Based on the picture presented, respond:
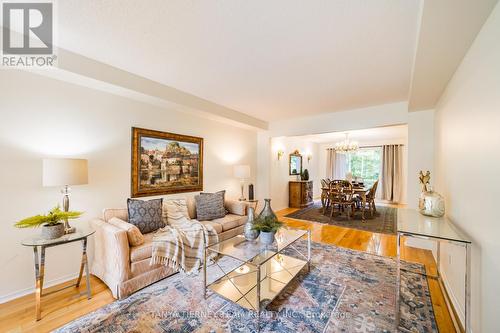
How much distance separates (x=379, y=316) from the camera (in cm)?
172

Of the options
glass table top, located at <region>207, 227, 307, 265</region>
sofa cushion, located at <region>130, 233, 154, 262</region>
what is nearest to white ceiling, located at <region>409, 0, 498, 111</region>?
glass table top, located at <region>207, 227, 307, 265</region>

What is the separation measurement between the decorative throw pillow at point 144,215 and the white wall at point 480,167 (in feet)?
9.97

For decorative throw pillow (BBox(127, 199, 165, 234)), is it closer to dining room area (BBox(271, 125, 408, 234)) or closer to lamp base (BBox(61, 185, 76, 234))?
lamp base (BBox(61, 185, 76, 234))

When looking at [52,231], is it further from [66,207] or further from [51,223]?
[66,207]

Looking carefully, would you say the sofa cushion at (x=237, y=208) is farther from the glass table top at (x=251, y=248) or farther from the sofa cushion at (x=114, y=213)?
the sofa cushion at (x=114, y=213)

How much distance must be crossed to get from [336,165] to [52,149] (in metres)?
8.35

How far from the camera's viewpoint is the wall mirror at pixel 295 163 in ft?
21.8

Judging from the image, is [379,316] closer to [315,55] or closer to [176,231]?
[176,231]

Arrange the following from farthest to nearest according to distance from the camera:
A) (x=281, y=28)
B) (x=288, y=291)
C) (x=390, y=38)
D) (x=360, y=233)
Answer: (x=360, y=233) < (x=288, y=291) < (x=390, y=38) < (x=281, y=28)

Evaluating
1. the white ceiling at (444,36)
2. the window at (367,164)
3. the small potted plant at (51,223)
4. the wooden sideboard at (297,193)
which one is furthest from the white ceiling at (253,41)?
the window at (367,164)

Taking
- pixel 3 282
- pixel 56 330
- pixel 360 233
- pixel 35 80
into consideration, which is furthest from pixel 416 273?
pixel 35 80

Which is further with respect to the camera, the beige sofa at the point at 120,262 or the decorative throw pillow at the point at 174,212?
the decorative throw pillow at the point at 174,212

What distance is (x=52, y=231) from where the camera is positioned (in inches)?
72.2

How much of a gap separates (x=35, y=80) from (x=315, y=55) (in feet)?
9.88
